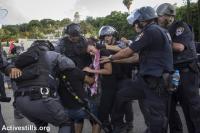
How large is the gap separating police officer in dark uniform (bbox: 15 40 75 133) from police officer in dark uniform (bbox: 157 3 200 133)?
1719 mm

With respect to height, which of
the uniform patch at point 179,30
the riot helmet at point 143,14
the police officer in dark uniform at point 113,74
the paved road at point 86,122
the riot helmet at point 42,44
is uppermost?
→ the riot helmet at point 143,14

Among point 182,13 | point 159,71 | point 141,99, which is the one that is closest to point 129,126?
point 141,99

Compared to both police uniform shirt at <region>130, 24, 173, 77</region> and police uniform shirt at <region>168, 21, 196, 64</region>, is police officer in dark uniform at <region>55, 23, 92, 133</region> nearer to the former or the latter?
police uniform shirt at <region>130, 24, 173, 77</region>

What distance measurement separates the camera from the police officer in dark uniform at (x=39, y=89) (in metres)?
4.70

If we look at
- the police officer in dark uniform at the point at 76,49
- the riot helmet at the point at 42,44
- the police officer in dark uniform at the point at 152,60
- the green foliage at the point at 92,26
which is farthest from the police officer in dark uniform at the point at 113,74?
the green foliage at the point at 92,26

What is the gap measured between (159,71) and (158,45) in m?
0.30

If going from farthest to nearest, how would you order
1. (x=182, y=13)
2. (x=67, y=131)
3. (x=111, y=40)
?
(x=182, y=13) < (x=111, y=40) < (x=67, y=131)

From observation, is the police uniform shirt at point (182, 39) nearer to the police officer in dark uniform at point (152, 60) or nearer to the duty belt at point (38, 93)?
the police officer in dark uniform at point (152, 60)

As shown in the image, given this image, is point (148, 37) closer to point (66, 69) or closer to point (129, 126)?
point (66, 69)

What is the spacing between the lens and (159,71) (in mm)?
5266

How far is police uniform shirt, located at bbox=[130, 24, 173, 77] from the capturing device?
5.15 meters

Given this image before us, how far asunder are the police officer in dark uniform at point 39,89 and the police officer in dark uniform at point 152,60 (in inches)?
39.7

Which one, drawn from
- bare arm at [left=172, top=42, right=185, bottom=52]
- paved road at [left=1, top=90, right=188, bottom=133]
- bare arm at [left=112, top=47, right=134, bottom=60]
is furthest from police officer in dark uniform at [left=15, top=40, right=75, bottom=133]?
paved road at [left=1, top=90, right=188, bottom=133]

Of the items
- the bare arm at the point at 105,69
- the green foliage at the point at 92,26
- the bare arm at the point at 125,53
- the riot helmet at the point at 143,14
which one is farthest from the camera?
the green foliage at the point at 92,26
